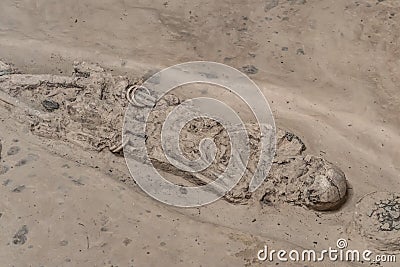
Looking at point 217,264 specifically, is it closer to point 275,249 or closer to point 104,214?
point 275,249

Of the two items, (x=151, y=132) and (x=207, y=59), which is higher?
(x=207, y=59)

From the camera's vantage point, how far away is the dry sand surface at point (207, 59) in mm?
2318

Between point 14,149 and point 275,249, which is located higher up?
point 14,149

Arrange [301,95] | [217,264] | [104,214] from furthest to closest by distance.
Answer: [301,95]
[104,214]
[217,264]

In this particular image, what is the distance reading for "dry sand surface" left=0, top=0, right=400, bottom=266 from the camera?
91.3 inches

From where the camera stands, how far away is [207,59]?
3.24 m

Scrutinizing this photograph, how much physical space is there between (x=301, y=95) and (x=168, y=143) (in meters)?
0.84

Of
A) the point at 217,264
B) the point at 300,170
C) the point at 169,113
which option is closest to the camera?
the point at 217,264

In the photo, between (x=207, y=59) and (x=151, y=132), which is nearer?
(x=151, y=132)

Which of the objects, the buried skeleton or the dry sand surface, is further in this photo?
the buried skeleton

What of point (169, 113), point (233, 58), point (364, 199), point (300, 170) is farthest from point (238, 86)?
point (364, 199)

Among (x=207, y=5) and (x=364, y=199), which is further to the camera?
(x=207, y=5)

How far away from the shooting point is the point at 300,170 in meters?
2.57

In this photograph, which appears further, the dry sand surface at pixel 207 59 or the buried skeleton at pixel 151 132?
the buried skeleton at pixel 151 132
